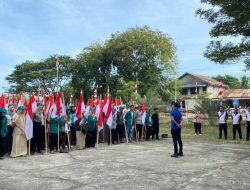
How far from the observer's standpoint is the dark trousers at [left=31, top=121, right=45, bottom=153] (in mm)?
11515

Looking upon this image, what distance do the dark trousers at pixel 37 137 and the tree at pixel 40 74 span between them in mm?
38727

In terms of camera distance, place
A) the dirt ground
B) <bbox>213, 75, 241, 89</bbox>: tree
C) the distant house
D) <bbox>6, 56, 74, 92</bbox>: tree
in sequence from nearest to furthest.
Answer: the dirt ground < <bbox>6, 56, 74, 92</bbox>: tree < the distant house < <bbox>213, 75, 241, 89</bbox>: tree

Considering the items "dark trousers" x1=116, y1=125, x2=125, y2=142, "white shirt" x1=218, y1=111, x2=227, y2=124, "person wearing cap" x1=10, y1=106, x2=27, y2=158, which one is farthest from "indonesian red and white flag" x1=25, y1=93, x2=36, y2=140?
"white shirt" x1=218, y1=111, x2=227, y2=124

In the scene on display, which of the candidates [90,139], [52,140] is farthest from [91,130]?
[52,140]

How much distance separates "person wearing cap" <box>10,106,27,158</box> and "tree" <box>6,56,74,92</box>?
39252 millimetres

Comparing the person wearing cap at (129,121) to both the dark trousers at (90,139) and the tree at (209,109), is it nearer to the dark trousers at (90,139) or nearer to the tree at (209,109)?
the dark trousers at (90,139)

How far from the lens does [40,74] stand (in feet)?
165

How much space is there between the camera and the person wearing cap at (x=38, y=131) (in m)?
11.5

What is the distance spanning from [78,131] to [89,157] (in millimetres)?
2496

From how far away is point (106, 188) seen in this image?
22.3 feet

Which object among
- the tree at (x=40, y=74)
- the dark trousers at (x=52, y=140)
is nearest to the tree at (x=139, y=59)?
the tree at (x=40, y=74)

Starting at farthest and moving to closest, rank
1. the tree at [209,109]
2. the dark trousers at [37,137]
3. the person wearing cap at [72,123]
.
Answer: the tree at [209,109], the person wearing cap at [72,123], the dark trousers at [37,137]

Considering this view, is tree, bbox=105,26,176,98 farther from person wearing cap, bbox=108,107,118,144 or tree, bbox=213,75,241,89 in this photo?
tree, bbox=213,75,241,89

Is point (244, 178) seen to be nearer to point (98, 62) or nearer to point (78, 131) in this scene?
point (78, 131)
